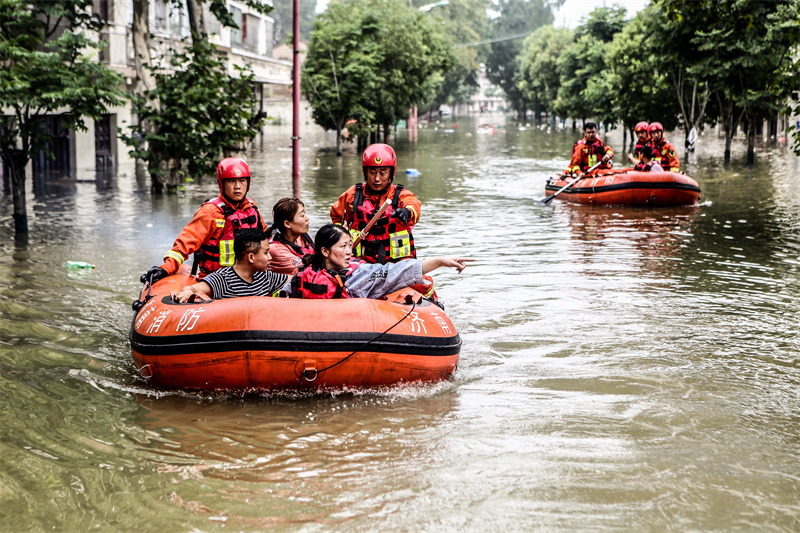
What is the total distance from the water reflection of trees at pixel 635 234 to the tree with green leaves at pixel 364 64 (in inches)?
659

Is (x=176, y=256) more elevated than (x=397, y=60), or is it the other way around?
(x=397, y=60)

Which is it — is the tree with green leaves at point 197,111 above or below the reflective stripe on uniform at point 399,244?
above

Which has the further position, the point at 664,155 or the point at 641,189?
the point at 664,155

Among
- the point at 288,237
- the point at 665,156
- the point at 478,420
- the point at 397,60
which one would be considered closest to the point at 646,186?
the point at 665,156

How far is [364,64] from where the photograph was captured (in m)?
33.8

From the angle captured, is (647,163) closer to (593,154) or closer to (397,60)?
(593,154)

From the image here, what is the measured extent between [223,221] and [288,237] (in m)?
0.62

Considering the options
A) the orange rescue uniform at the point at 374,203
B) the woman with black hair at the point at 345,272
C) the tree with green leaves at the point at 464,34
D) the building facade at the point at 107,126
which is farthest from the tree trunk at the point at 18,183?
the tree with green leaves at the point at 464,34

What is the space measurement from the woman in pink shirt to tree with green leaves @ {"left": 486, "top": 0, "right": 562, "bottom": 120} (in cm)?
9532

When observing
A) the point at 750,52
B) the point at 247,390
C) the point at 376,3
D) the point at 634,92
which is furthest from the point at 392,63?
the point at 247,390

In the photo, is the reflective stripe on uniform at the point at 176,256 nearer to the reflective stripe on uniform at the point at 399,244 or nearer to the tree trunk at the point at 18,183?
the reflective stripe on uniform at the point at 399,244

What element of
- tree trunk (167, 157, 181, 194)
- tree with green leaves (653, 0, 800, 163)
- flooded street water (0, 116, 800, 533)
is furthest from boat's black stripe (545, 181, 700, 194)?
tree trunk (167, 157, 181, 194)

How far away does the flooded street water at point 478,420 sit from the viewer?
4809 millimetres

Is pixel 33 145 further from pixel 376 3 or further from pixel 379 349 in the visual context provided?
pixel 376 3
